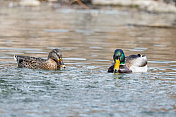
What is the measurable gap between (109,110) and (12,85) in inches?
114

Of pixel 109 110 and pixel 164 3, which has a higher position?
pixel 164 3

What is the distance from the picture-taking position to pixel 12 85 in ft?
35.5

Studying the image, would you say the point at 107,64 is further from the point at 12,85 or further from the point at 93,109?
the point at 93,109

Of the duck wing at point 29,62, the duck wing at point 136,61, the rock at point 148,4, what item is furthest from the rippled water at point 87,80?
the rock at point 148,4

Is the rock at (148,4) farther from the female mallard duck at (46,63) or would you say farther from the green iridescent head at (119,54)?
the green iridescent head at (119,54)

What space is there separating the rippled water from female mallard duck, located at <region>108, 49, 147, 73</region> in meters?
0.28

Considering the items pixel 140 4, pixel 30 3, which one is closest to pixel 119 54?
pixel 140 4

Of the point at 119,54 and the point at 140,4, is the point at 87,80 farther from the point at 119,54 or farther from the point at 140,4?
the point at 140,4

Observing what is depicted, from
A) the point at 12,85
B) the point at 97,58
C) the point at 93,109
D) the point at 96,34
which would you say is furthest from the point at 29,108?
the point at 96,34

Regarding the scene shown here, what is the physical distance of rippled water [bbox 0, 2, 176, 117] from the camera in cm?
896

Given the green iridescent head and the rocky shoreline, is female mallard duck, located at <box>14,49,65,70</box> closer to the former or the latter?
the green iridescent head

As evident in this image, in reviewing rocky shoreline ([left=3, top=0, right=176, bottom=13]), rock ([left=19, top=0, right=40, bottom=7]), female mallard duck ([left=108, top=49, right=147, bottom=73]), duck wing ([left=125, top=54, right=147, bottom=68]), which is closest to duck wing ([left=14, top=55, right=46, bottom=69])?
female mallard duck ([left=108, top=49, right=147, bottom=73])

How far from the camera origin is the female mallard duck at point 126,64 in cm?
1309

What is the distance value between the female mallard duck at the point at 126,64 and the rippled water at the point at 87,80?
276mm
